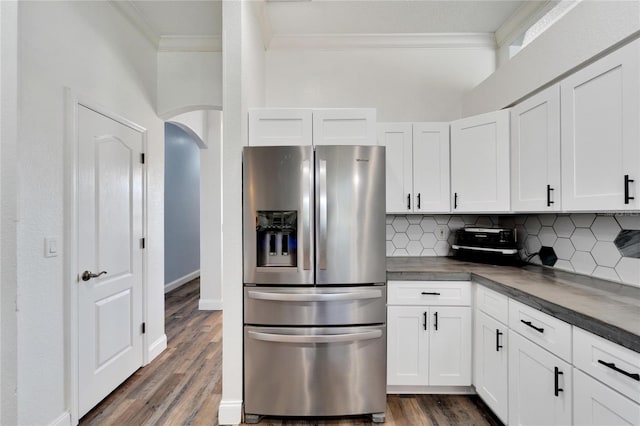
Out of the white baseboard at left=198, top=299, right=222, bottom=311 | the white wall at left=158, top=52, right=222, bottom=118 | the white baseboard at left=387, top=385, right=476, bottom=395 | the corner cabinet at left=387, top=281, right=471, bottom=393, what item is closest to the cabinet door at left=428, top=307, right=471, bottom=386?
the corner cabinet at left=387, top=281, right=471, bottom=393

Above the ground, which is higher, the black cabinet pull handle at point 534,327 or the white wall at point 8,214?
the white wall at point 8,214

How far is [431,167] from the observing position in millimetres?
2434

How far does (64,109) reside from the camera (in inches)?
70.1

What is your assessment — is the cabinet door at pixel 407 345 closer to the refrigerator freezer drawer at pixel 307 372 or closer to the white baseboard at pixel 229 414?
the refrigerator freezer drawer at pixel 307 372

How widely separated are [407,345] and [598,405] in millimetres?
1055

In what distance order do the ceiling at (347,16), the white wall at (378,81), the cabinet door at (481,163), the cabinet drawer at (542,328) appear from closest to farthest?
the cabinet drawer at (542,328)
the cabinet door at (481,163)
the ceiling at (347,16)
the white wall at (378,81)

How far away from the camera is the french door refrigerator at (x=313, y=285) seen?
1.86m

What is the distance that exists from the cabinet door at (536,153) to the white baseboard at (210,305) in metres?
3.67

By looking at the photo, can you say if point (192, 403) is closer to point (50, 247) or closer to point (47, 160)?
point (50, 247)

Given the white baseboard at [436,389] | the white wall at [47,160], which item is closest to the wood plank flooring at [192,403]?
the white baseboard at [436,389]

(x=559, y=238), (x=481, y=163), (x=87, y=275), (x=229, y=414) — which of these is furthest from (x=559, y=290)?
(x=87, y=275)

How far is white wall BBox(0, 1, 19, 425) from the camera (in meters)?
0.82

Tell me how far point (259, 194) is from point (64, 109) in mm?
1293

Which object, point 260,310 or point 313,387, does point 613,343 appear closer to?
→ point 313,387
